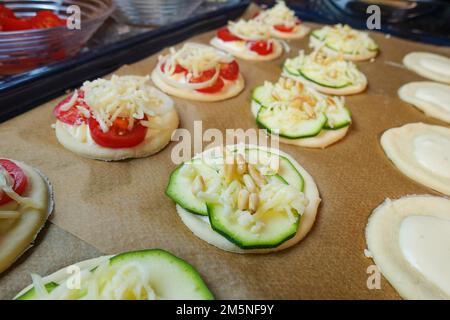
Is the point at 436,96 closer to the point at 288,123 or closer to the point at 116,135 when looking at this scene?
the point at 288,123

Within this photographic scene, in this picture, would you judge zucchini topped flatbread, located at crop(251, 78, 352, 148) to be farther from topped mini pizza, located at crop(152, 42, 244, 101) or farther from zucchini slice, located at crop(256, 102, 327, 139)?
topped mini pizza, located at crop(152, 42, 244, 101)

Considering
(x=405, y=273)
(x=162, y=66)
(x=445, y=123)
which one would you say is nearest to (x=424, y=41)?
(x=445, y=123)

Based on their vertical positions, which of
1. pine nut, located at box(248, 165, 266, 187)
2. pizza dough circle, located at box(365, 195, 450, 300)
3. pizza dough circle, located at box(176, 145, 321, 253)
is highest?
pine nut, located at box(248, 165, 266, 187)

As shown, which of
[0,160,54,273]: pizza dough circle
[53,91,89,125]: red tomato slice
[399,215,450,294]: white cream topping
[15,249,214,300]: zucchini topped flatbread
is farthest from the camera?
[53,91,89,125]: red tomato slice

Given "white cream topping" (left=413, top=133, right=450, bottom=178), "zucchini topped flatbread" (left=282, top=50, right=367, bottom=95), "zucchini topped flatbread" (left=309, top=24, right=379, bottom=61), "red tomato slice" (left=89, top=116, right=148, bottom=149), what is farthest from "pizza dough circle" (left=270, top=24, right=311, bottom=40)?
"red tomato slice" (left=89, top=116, right=148, bottom=149)

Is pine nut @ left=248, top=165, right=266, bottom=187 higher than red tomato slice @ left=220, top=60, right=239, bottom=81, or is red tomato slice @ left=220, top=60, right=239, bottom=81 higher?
red tomato slice @ left=220, top=60, right=239, bottom=81

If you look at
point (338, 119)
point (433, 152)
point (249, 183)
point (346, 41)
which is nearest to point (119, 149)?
point (249, 183)

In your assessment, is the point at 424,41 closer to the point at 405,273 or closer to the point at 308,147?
the point at 308,147

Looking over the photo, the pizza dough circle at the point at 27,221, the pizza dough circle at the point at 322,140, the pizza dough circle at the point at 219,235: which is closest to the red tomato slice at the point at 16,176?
the pizza dough circle at the point at 27,221

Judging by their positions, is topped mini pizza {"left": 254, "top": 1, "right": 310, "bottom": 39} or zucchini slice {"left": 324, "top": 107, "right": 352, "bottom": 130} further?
topped mini pizza {"left": 254, "top": 1, "right": 310, "bottom": 39}
